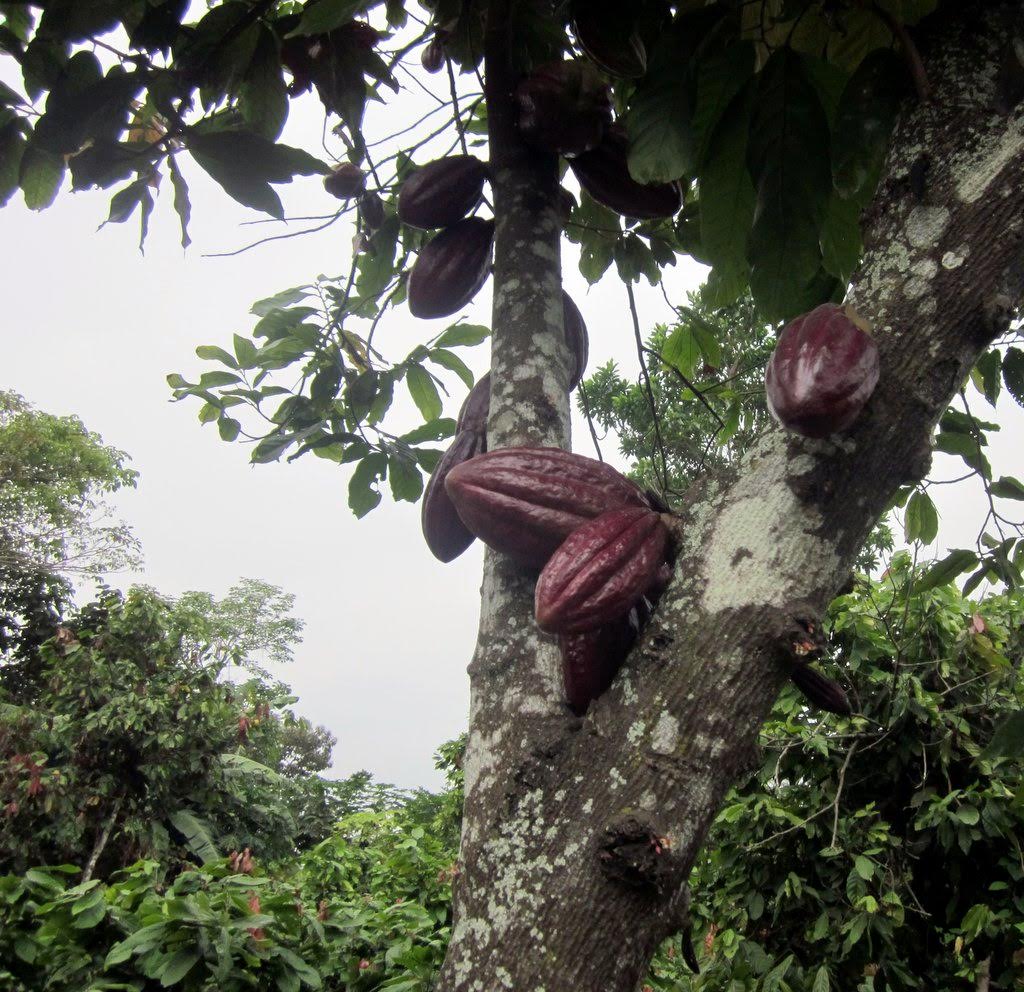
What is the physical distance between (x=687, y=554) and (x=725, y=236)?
0.55 metres

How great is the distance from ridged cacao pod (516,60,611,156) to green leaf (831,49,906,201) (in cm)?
41

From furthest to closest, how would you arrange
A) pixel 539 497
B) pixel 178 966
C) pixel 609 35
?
pixel 178 966, pixel 609 35, pixel 539 497

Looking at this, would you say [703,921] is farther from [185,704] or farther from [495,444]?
[185,704]

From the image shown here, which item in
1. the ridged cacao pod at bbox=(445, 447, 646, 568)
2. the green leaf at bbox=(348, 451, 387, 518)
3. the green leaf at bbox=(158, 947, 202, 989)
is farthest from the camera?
the green leaf at bbox=(348, 451, 387, 518)

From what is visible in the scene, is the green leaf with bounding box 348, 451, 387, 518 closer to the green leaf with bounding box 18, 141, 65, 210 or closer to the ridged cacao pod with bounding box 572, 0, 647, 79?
the green leaf with bounding box 18, 141, 65, 210

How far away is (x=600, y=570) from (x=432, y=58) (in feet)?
4.89

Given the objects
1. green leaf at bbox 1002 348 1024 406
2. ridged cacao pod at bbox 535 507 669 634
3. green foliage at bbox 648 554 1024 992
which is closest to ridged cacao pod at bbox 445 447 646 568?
ridged cacao pod at bbox 535 507 669 634

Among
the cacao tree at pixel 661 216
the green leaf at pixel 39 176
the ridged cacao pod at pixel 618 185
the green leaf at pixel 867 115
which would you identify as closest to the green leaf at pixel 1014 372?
the cacao tree at pixel 661 216

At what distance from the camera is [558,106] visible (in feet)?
4.09

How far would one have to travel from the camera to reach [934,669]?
11.3 ft

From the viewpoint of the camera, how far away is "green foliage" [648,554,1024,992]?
2.97 meters

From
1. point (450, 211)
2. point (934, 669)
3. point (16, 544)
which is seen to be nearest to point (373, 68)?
point (450, 211)

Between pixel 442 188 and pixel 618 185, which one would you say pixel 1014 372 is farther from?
pixel 442 188

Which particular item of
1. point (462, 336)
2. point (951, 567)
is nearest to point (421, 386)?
point (462, 336)
